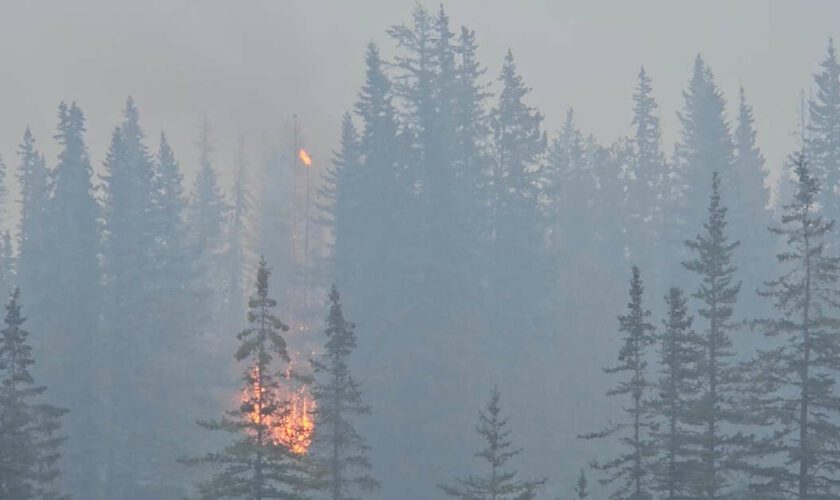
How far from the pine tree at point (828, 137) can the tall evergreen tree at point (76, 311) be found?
46.5 metres

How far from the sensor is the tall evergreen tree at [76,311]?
63906mm

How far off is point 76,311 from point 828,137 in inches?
1981

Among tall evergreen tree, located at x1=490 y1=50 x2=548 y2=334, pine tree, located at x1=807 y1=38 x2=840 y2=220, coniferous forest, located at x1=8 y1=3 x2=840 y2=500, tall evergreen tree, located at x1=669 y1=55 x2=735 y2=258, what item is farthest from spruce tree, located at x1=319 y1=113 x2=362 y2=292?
pine tree, located at x1=807 y1=38 x2=840 y2=220

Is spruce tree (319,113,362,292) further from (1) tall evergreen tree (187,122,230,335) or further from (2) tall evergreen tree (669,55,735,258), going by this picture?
(2) tall evergreen tree (669,55,735,258)

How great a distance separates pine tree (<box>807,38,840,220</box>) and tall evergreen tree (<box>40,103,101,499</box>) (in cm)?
4653

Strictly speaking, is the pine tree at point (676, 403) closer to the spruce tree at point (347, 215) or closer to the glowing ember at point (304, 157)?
the spruce tree at point (347, 215)

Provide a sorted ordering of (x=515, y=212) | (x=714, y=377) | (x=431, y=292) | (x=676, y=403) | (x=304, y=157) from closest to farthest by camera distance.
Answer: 1. (x=676, y=403)
2. (x=714, y=377)
3. (x=431, y=292)
4. (x=515, y=212)
5. (x=304, y=157)

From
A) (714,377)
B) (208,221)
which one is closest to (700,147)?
(208,221)

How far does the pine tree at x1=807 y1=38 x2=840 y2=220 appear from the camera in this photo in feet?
267

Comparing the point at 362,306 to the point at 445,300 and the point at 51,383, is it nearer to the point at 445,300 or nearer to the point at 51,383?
the point at 445,300

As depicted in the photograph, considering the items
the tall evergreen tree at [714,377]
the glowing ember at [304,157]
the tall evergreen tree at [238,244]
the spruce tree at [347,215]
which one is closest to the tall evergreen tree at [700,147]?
the spruce tree at [347,215]

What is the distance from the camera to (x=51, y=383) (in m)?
64.7

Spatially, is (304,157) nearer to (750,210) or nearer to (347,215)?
(347,215)

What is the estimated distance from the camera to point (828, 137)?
8400 cm
